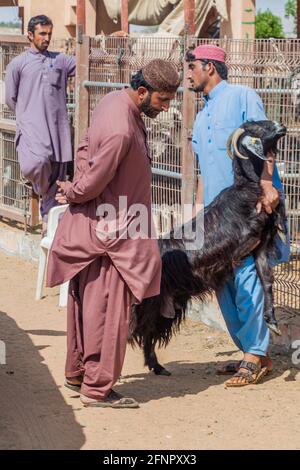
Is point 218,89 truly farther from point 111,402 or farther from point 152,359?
point 111,402

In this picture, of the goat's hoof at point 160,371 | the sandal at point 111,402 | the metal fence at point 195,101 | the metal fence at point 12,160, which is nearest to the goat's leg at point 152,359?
the goat's hoof at point 160,371

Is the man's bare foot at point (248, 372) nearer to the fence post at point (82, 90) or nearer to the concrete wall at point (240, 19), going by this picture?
the fence post at point (82, 90)

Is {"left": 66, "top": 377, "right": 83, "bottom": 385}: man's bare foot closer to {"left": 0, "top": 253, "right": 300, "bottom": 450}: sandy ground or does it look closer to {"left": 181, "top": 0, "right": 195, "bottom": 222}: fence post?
{"left": 0, "top": 253, "right": 300, "bottom": 450}: sandy ground

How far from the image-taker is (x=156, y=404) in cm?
636

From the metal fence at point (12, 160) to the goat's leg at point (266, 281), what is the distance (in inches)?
183

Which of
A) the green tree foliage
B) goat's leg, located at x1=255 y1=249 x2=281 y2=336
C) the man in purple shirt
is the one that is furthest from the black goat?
the green tree foliage

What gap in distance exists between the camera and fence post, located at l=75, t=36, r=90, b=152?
33.0 ft

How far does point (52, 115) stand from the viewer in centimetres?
1014

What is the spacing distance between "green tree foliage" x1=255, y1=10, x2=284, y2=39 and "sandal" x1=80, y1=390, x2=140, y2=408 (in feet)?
72.5

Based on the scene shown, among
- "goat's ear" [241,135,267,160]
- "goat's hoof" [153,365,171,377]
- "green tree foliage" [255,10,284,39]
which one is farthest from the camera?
"green tree foliage" [255,10,284,39]

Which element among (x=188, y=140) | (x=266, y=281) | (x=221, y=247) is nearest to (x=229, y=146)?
(x=221, y=247)

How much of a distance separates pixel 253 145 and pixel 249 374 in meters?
1.50

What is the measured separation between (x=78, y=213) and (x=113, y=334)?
75 centimetres

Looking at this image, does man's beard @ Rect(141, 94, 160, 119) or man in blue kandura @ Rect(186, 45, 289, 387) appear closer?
man's beard @ Rect(141, 94, 160, 119)
